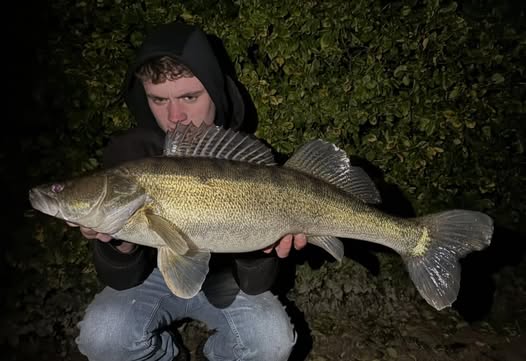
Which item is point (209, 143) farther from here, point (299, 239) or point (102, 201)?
point (299, 239)

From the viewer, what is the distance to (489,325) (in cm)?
421

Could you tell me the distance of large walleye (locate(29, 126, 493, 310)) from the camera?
227 centimetres

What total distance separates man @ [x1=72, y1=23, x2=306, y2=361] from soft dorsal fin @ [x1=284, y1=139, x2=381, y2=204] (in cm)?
36

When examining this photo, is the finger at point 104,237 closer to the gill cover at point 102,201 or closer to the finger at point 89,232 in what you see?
the finger at point 89,232

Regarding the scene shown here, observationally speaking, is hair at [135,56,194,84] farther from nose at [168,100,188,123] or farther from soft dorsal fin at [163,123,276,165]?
soft dorsal fin at [163,123,276,165]

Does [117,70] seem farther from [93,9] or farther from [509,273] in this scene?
[509,273]

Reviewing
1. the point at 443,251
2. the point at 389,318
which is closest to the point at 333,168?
the point at 443,251

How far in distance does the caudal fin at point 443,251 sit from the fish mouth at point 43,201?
5.92 ft

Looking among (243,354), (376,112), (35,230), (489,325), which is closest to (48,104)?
(35,230)

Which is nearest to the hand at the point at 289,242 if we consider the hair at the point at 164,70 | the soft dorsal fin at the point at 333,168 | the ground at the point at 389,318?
the soft dorsal fin at the point at 333,168

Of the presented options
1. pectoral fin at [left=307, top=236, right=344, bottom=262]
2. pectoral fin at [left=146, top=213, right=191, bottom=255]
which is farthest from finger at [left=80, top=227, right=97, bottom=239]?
pectoral fin at [left=307, top=236, right=344, bottom=262]

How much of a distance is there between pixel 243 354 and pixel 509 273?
9.71 feet

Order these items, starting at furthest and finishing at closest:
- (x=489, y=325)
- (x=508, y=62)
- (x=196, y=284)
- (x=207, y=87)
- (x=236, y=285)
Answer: (x=489, y=325) < (x=508, y=62) < (x=236, y=285) < (x=207, y=87) < (x=196, y=284)

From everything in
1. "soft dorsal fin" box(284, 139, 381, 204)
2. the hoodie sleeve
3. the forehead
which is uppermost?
the forehead
